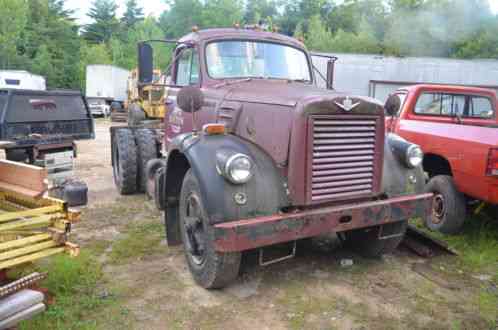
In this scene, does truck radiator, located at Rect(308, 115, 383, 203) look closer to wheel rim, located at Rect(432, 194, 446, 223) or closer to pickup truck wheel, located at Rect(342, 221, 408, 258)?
pickup truck wheel, located at Rect(342, 221, 408, 258)

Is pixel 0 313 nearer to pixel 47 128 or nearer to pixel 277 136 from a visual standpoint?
pixel 277 136

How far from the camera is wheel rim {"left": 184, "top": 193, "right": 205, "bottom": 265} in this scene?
379cm

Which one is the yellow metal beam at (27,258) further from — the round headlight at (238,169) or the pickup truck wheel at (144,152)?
the pickup truck wheel at (144,152)

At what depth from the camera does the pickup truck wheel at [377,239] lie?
4.32 meters

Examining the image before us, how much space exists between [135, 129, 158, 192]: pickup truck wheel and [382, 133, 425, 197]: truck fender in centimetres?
395

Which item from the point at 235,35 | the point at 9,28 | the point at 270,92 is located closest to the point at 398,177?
the point at 270,92

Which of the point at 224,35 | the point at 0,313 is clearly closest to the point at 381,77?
the point at 224,35

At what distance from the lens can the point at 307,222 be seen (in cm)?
344

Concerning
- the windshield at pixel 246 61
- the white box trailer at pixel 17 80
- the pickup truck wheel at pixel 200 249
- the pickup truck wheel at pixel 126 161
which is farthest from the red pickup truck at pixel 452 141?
the white box trailer at pixel 17 80

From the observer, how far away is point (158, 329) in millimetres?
3203

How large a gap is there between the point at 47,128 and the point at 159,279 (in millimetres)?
3702

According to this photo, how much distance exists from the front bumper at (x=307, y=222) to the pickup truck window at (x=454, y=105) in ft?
10.2

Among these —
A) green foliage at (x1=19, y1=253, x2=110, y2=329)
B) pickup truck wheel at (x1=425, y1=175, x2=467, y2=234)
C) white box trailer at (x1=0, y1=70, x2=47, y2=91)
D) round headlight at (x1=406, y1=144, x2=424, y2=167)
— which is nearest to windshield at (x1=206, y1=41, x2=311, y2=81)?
round headlight at (x1=406, y1=144, x2=424, y2=167)

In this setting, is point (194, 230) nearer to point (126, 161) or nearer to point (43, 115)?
point (126, 161)
